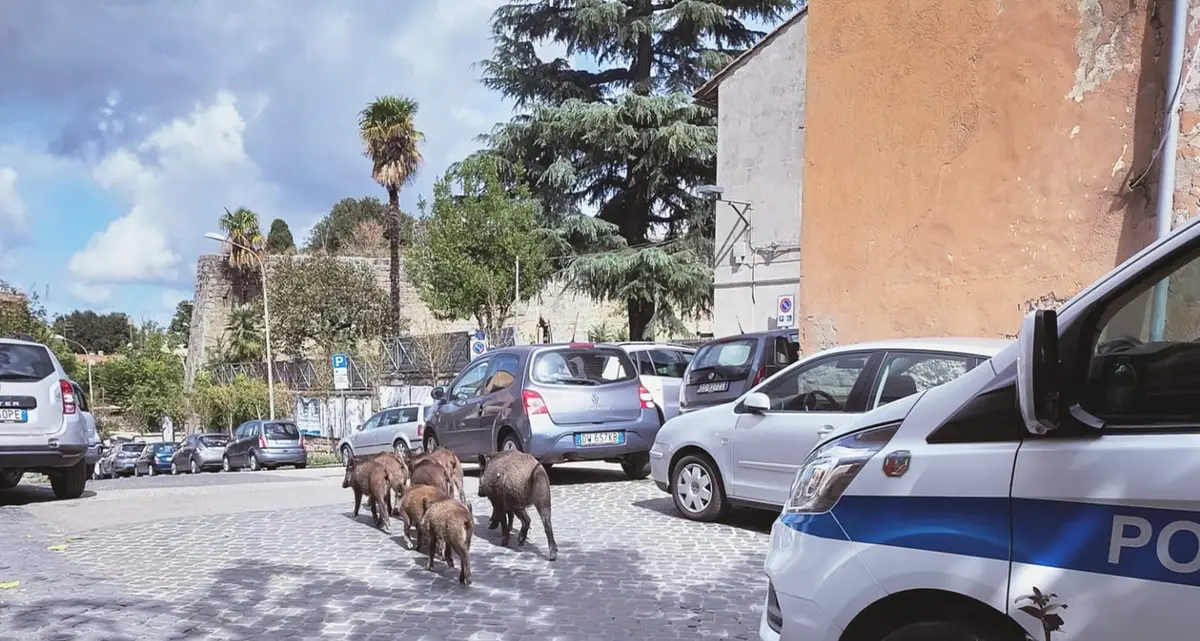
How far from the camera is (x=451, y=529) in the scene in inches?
231

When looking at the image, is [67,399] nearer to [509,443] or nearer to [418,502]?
[509,443]

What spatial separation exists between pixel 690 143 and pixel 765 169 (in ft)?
8.45

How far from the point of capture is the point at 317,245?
57.4 metres

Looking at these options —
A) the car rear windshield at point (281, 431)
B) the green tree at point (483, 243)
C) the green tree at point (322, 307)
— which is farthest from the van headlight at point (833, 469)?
the green tree at point (322, 307)

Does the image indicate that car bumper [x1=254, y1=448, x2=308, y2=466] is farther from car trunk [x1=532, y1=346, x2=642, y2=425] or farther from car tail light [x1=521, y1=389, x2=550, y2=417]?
car tail light [x1=521, y1=389, x2=550, y2=417]

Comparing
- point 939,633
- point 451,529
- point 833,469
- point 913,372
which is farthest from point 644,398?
point 939,633

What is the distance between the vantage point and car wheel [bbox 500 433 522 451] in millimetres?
9919

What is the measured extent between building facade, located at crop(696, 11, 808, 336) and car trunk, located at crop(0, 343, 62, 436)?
14889 millimetres

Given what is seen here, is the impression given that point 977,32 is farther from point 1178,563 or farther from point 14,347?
point 14,347

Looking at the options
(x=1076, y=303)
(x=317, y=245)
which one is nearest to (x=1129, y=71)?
(x=1076, y=303)

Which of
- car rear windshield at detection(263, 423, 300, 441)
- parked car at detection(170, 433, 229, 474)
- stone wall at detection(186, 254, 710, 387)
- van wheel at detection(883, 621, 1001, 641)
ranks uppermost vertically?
stone wall at detection(186, 254, 710, 387)

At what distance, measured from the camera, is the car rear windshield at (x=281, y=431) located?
23828 mm

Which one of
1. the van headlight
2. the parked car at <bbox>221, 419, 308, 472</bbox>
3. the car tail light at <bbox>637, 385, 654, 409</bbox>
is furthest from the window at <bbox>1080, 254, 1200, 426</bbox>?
the parked car at <bbox>221, 419, 308, 472</bbox>

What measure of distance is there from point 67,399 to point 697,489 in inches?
293
